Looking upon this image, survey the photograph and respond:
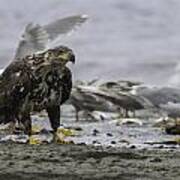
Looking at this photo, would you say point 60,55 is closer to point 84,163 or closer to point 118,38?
point 84,163

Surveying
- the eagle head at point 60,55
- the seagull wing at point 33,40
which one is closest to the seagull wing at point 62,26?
the seagull wing at point 33,40

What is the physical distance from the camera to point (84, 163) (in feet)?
19.5

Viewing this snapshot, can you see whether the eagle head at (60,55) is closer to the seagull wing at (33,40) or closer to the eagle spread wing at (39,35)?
the eagle spread wing at (39,35)

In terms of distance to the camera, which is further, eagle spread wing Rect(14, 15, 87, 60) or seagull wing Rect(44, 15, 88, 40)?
seagull wing Rect(44, 15, 88, 40)

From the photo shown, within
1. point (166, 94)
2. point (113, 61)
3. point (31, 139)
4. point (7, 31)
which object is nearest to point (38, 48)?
point (166, 94)

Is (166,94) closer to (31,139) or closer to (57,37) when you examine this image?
(57,37)

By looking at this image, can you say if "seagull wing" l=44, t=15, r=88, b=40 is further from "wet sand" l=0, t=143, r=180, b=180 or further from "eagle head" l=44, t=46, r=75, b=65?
"wet sand" l=0, t=143, r=180, b=180

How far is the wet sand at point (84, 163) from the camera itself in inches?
216

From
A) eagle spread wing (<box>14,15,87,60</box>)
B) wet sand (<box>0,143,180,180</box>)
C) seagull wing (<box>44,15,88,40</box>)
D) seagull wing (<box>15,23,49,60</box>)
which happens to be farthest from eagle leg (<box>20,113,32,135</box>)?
seagull wing (<box>44,15,88,40</box>)

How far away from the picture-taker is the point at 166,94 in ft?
40.6

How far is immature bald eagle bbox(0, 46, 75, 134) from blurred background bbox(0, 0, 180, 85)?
7640 millimetres

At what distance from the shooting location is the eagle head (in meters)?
7.34

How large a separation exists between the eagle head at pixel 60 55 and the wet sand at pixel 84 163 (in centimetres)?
71

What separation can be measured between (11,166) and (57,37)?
7104 millimetres
